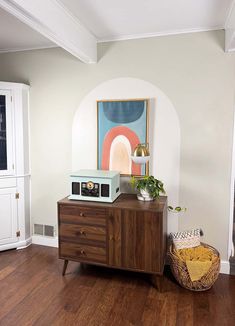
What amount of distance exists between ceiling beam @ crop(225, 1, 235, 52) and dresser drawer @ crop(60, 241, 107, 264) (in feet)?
7.48

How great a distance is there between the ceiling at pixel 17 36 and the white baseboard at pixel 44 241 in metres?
2.41

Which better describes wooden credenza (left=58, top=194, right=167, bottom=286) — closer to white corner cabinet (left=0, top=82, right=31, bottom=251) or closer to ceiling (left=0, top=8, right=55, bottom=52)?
white corner cabinet (left=0, top=82, right=31, bottom=251)

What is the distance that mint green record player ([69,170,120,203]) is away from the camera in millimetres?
2625

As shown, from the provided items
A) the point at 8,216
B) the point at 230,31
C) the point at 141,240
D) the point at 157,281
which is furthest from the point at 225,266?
the point at 8,216

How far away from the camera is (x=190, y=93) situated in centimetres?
277

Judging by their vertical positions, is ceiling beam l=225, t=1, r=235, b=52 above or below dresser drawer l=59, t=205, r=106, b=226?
above

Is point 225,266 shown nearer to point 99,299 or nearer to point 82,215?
point 99,299

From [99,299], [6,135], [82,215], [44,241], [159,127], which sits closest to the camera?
[99,299]

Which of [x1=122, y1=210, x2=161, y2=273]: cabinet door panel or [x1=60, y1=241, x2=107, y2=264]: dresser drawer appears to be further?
[x1=60, y1=241, x2=107, y2=264]: dresser drawer

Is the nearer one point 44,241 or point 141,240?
point 141,240

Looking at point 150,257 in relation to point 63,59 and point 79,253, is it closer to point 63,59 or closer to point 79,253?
point 79,253

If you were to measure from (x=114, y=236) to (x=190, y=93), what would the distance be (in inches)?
65.4

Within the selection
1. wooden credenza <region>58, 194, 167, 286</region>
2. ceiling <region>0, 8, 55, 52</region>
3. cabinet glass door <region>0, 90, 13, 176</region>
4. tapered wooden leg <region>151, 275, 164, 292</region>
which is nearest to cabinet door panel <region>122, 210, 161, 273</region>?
wooden credenza <region>58, 194, 167, 286</region>

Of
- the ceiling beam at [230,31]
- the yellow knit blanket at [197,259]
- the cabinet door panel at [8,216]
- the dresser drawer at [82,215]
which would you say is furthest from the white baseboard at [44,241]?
the ceiling beam at [230,31]
